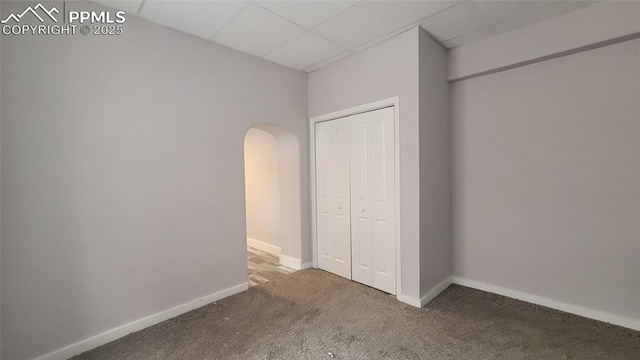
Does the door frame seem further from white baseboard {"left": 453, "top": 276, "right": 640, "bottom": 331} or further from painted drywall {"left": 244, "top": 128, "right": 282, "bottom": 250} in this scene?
white baseboard {"left": 453, "top": 276, "right": 640, "bottom": 331}

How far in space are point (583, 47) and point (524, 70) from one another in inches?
17.1

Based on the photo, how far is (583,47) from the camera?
2.28 meters

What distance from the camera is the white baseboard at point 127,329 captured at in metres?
1.93

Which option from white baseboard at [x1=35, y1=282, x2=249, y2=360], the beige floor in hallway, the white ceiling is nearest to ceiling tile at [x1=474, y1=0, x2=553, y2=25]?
the white ceiling

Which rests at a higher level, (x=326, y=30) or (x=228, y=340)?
(x=326, y=30)

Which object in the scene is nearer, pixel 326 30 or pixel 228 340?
pixel 228 340

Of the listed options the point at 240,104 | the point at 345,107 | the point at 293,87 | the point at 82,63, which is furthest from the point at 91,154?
the point at 345,107

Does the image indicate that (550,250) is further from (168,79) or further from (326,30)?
(168,79)

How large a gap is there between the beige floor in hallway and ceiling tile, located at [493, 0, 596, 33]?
3.64 metres

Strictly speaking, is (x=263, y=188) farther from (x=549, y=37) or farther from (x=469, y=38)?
(x=549, y=37)

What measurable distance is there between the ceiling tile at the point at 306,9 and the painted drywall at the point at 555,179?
5.72 feet

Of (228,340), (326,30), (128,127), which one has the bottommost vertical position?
(228,340)

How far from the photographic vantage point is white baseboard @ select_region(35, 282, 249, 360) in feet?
6.32

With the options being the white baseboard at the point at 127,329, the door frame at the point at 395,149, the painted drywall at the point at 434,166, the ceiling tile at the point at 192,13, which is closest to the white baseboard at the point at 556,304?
the painted drywall at the point at 434,166
